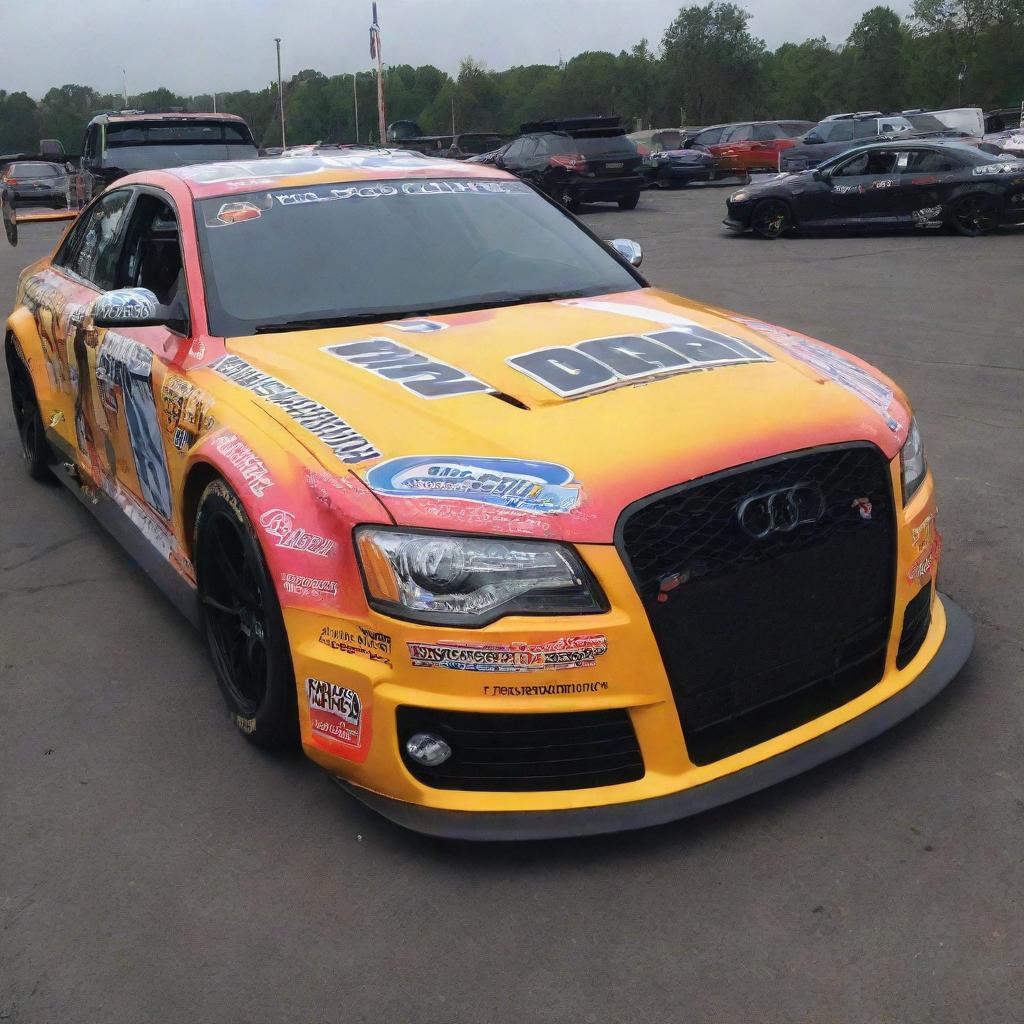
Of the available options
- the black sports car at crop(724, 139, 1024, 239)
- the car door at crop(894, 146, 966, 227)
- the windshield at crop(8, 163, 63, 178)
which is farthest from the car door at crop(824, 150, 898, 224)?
the windshield at crop(8, 163, 63, 178)

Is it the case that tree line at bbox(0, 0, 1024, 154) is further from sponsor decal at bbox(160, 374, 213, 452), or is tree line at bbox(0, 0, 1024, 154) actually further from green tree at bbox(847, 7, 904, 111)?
sponsor decal at bbox(160, 374, 213, 452)

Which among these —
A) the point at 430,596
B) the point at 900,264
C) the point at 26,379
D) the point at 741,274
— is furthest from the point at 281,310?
the point at 900,264

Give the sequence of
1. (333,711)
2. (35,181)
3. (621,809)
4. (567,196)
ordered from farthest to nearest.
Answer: (35,181) < (567,196) < (333,711) < (621,809)

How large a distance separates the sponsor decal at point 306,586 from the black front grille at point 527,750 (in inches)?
13.1

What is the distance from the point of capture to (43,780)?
10.5 feet

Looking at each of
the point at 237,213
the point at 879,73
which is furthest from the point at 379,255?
the point at 879,73

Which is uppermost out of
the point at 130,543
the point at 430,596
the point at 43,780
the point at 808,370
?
the point at 808,370

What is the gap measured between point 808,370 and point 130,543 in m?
2.57

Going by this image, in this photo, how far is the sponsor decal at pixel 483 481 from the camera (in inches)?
102

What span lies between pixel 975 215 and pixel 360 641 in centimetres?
1541

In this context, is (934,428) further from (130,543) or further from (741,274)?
(741,274)

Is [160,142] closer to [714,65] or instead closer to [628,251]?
[628,251]

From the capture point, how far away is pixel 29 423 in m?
5.95

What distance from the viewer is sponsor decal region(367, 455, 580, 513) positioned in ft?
8.46
